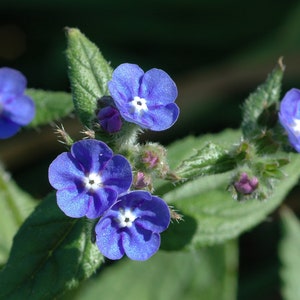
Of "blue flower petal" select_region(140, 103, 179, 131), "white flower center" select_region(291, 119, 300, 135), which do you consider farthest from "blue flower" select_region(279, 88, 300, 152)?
"blue flower petal" select_region(140, 103, 179, 131)

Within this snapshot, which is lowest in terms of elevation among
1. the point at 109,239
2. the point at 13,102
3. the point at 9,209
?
the point at 9,209

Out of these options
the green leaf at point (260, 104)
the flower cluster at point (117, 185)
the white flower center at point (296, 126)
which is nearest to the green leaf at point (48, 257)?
the flower cluster at point (117, 185)

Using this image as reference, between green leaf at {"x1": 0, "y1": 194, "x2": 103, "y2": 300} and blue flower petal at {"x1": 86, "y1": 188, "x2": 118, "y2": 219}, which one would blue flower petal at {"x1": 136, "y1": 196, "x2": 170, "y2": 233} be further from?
green leaf at {"x1": 0, "y1": 194, "x2": 103, "y2": 300}

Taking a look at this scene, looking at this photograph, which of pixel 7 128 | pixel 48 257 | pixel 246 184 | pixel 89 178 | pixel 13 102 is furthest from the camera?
pixel 13 102

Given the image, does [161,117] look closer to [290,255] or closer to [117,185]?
[117,185]

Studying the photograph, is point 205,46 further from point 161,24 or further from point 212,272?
point 212,272

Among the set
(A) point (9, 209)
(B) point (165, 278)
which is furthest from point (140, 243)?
(B) point (165, 278)
